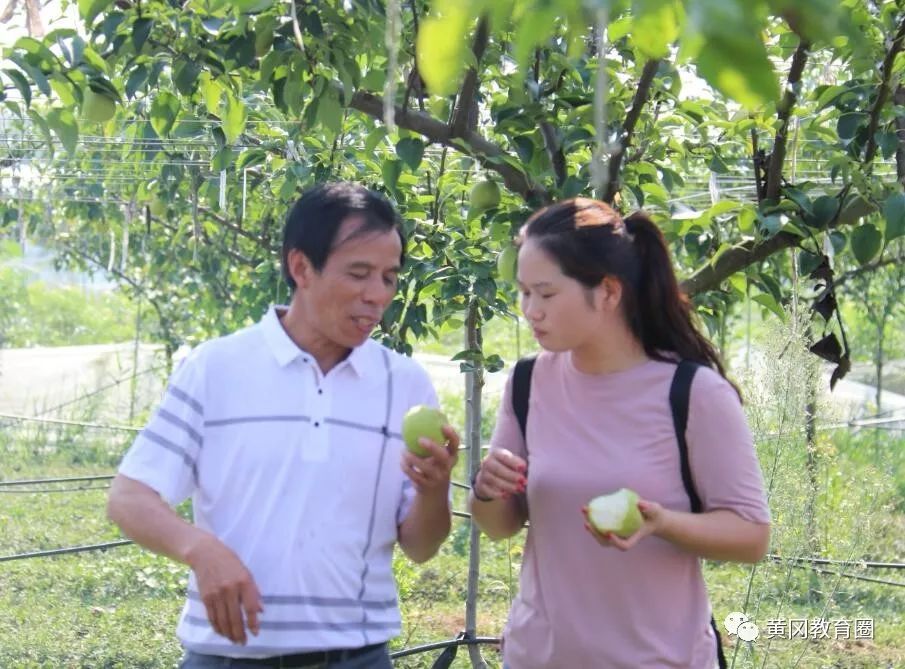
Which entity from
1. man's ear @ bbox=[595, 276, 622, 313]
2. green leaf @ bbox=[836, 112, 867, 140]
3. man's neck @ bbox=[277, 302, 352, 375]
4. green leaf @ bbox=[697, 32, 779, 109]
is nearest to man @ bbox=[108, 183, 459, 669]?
man's neck @ bbox=[277, 302, 352, 375]

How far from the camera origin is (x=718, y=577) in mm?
5125

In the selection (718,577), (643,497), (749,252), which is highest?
(749,252)

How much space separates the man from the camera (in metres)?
1.59

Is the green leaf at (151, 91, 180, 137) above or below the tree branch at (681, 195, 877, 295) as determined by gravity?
above

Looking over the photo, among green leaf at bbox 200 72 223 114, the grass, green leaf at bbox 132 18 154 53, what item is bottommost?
the grass

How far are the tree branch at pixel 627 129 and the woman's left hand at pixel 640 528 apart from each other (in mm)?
835

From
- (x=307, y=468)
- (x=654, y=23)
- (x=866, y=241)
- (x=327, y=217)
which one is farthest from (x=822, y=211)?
(x=654, y=23)

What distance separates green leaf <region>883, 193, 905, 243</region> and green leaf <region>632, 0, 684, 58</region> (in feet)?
4.92

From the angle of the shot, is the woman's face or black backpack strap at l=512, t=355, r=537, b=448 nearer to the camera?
the woman's face

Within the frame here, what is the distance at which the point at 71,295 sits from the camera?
14.8 meters

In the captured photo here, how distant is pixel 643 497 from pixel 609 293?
0.26 metres

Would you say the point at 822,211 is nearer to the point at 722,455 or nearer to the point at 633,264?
the point at 633,264

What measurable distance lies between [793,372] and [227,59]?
1.39 m

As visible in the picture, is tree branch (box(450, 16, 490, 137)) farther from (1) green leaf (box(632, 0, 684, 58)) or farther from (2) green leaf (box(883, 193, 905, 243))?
(1) green leaf (box(632, 0, 684, 58))
